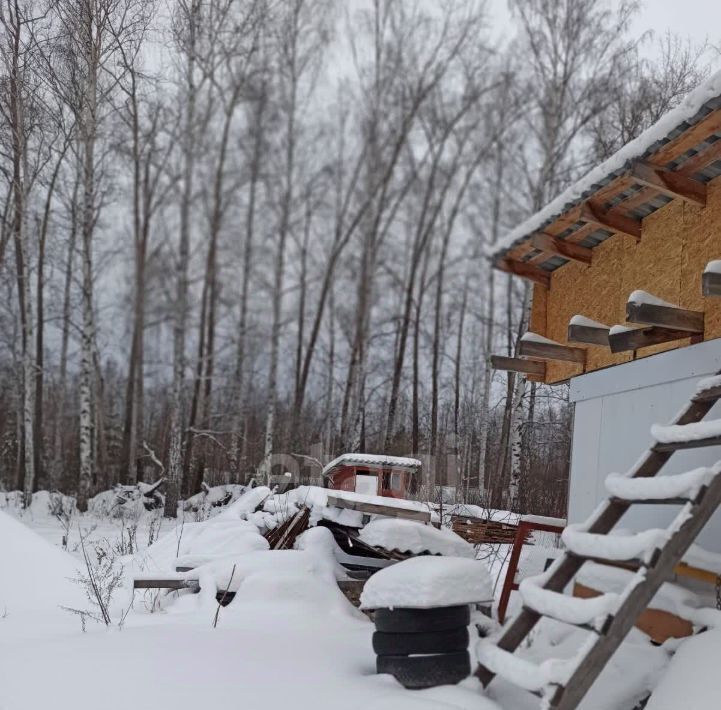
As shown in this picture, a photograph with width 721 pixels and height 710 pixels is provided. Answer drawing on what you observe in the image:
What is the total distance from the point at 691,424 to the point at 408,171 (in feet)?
59.5

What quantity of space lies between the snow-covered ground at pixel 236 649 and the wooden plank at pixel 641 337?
6.00 feet

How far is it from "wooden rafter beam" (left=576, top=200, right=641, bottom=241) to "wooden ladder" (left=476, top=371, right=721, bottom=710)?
6.50 ft

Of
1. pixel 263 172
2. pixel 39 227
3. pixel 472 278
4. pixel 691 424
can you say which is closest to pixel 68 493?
pixel 39 227

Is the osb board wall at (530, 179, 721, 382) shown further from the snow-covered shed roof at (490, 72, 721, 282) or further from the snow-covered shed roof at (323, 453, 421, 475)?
the snow-covered shed roof at (323, 453, 421, 475)

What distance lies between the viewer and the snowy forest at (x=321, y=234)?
15578 millimetres

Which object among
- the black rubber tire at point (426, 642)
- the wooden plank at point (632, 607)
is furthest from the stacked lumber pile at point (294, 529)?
the wooden plank at point (632, 607)

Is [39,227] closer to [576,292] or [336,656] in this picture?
[576,292]

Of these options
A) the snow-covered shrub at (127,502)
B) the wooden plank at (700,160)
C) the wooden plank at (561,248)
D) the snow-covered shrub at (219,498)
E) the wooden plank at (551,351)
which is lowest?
the snow-covered shrub at (127,502)

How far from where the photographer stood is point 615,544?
351cm

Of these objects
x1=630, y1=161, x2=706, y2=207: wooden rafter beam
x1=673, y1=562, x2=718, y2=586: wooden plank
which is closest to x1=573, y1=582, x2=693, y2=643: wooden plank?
x1=673, y1=562, x2=718, y2=586: wooden plank

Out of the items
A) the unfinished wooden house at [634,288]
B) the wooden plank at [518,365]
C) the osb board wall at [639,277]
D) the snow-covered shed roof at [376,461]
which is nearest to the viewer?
the unfinished wooden house at [634,288]

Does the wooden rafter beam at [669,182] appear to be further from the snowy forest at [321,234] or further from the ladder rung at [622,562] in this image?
the snowy forest at [321,234]

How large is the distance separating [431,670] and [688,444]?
1832 mm

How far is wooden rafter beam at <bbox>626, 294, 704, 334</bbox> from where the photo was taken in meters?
4.61
